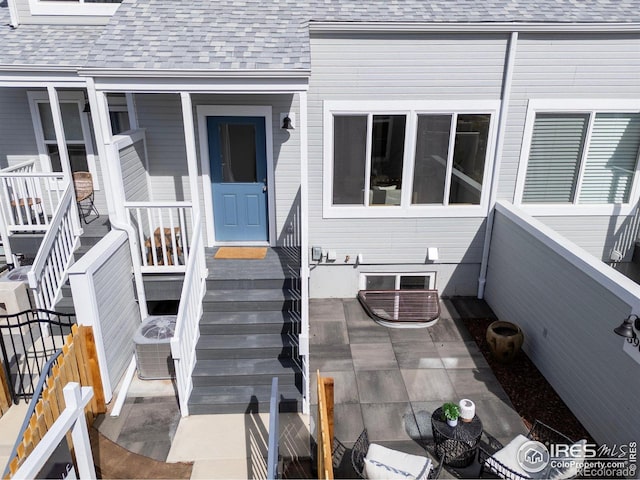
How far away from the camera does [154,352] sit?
6.07 metres

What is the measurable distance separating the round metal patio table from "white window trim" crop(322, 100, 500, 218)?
3.92 meters

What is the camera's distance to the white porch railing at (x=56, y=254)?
655 cm

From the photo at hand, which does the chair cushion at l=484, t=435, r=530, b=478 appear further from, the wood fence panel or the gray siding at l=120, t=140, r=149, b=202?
the gray siding at l=120, t=140, r=149, b=202

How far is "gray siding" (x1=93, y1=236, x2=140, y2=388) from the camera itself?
575 cm

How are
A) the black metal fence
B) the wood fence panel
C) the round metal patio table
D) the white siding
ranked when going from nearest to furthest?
the wood fence panel, the round metal patio table, the black metal fence, the white siding

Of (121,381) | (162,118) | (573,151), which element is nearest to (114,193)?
(162,118)

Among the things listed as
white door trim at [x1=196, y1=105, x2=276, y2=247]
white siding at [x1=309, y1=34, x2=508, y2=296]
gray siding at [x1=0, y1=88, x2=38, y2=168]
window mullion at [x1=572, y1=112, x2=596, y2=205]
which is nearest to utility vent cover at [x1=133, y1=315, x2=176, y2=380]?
white door trim at [x1=196, y1=105, x2=276, y2=247]

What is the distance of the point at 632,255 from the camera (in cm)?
833

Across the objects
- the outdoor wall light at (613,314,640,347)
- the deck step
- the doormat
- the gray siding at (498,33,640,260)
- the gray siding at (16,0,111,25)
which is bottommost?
the deck step

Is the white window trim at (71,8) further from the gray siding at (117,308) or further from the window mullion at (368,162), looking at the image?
the window mullion at (368,162)

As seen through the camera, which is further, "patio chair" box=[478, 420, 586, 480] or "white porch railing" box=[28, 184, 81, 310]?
"white porch railing" box=[28, 184, 81, 310]

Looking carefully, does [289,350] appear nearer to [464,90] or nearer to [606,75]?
[464,90]

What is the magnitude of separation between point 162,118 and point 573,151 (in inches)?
275

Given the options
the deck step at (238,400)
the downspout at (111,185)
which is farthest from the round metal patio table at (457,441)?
the downspout at (111,185)
